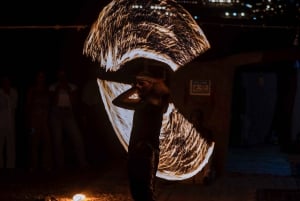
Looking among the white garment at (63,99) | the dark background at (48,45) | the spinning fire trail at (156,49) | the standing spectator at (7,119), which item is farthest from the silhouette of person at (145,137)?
the dark background at (48,45)

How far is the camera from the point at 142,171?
34.4 feet

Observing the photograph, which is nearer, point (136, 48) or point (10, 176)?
point (136, 48)

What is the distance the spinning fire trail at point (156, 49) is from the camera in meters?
13.4

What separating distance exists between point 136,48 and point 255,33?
10543 millimetres

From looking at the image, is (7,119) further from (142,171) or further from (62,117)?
(142,171)

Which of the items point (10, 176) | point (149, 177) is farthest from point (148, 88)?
point (10, 176)

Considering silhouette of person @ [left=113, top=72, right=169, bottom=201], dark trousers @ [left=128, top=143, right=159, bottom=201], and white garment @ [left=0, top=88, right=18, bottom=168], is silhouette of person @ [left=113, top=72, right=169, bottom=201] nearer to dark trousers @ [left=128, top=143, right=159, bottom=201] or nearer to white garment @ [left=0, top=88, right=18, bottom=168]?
dark trousers @ [left=128, top=143, right=159, bottom=201]

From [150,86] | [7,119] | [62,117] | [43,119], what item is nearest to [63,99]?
[62,117]

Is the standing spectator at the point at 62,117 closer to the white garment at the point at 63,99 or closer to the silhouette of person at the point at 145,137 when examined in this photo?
the white garment at the point at 63,99

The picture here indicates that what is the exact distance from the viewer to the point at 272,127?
23.4m

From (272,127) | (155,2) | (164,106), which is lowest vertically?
(272,127)

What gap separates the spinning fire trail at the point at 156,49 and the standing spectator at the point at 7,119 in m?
3.01

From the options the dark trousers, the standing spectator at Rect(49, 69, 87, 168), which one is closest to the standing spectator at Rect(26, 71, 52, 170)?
the standing spectator at Rect(49, 69, 87, 168)

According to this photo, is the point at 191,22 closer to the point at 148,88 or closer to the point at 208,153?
the point at 208,153
